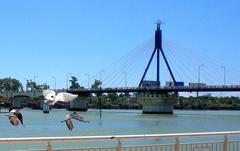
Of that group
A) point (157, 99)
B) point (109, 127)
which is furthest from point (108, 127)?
point (157, 99)

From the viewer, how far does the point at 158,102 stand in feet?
484

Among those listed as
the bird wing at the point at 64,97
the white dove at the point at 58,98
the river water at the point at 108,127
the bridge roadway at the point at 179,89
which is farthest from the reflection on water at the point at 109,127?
the bird wing at the point at 64,97

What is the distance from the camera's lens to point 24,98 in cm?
17188

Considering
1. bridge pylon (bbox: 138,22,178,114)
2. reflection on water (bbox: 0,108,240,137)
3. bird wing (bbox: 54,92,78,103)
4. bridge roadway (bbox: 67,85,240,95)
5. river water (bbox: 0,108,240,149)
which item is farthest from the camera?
bridge pylon (bbox: 138,22,178,114)

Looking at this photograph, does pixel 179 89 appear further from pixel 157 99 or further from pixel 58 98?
pixel 58 98

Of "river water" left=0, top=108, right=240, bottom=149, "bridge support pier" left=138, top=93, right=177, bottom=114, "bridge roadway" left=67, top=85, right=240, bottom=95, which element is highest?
"bridge roadway" left=67, top=85, right=240, bottom=95

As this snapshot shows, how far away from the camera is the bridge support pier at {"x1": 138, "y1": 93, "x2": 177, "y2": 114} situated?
14712 cm

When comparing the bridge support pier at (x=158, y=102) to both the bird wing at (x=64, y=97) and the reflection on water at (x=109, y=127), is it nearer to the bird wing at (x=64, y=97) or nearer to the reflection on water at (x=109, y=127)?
the reflection on water at (x=109, y=127)

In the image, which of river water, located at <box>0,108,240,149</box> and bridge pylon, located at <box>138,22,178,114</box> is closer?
river water, located at <box>0,108,240,149</box>

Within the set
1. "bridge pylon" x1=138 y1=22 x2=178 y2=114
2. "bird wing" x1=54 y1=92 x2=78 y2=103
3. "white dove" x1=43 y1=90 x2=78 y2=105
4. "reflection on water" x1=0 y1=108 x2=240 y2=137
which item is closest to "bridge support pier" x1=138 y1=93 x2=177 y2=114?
"bridge pylon" x1=138 y1=22 x2=178 y2=114

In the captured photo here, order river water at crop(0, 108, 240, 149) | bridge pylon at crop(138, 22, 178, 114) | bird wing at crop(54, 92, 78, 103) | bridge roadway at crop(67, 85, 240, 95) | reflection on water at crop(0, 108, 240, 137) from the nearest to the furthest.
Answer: bird wing at crop(54, 92, 78, 103)
river water at crop(0, 108, 240, 149)
reflection on water at crop(0, 108, 240, 137)
bridge roadway at crop(67, 85, 240, 95)
bridge pylon at crop(138, 22, 178, 114)

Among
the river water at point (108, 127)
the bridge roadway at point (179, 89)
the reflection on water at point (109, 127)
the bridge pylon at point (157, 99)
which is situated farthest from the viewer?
the bridge pylon at point (157, 99)

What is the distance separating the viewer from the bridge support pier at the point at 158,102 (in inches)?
5792

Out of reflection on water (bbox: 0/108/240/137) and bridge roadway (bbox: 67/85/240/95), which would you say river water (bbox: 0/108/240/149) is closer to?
reflection on water (bbox: 0/108/240/137)
